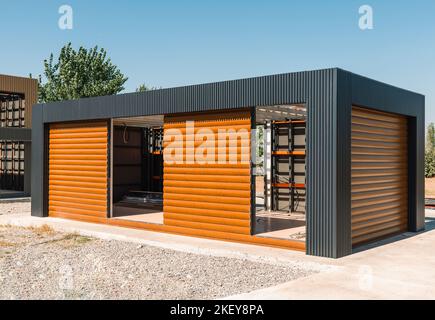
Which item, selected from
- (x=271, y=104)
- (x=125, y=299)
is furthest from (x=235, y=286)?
(x=271, y=104)

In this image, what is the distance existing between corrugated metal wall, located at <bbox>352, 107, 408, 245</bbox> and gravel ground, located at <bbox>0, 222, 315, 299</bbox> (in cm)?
285

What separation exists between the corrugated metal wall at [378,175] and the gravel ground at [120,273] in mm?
2848

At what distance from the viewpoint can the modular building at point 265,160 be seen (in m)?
9.83

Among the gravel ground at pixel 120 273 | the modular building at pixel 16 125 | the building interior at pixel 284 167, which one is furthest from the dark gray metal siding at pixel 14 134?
the building interior at pixel 284 167

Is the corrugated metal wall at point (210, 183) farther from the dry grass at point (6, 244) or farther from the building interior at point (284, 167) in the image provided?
the dry grass at point (6, 244)

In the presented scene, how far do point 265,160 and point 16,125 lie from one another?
16.6 meters

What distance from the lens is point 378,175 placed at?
38.7 ft

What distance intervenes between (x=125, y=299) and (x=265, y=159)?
1059 centimetres

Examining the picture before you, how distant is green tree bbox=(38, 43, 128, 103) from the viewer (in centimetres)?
4300

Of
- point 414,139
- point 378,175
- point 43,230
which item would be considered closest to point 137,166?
point 43,230

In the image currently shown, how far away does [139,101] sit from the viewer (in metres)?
13.3

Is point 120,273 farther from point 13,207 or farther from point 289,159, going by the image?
point 13,207

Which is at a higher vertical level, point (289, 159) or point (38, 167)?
point (289, 159)

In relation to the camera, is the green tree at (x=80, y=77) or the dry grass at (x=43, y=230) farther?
the green tree at (x=80, y=77)
